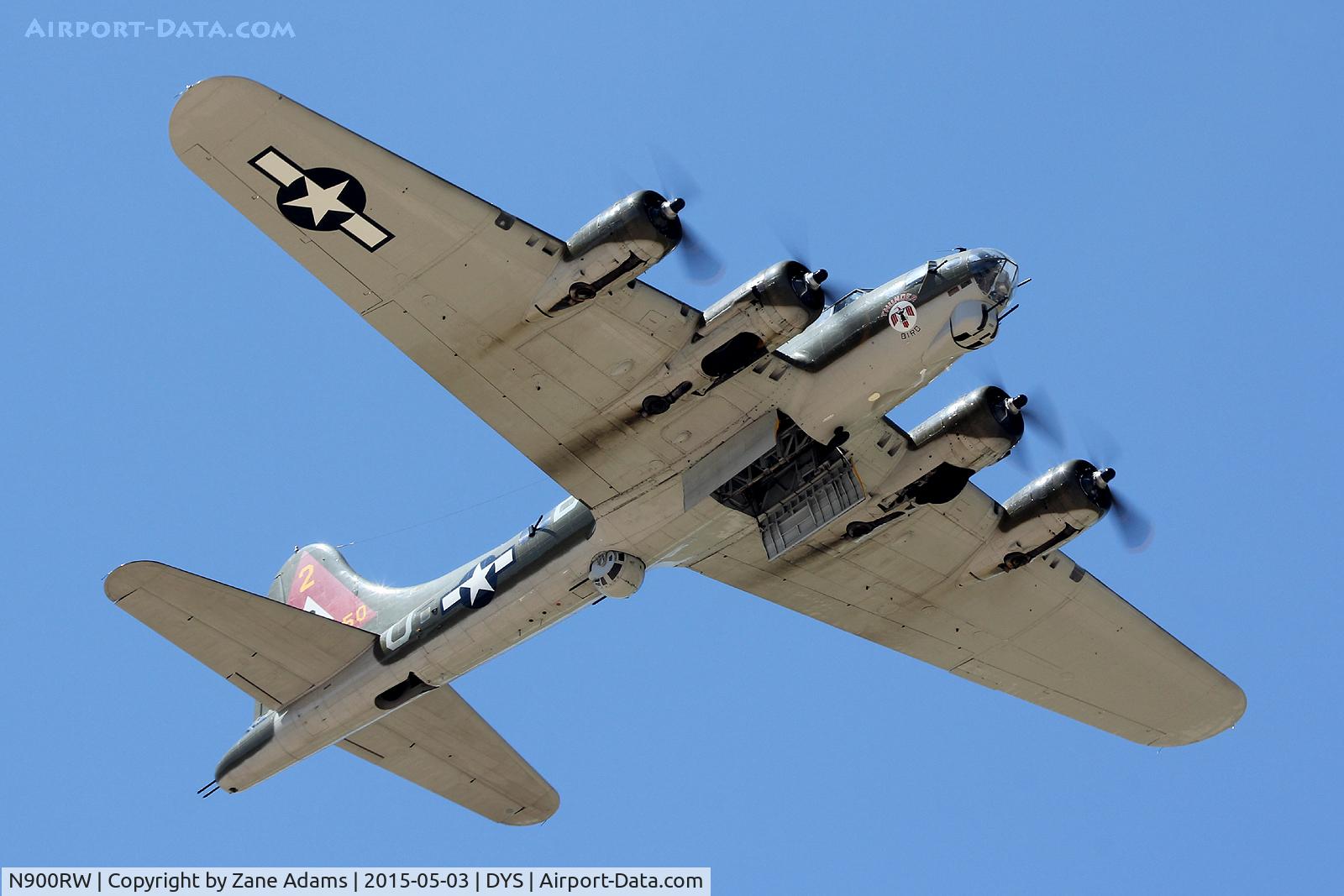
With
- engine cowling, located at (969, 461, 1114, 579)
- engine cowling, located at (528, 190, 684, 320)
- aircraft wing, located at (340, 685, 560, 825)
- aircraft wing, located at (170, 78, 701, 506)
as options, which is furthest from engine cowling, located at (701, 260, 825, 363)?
aircraft wing, located at (340, 685, 560, 825)

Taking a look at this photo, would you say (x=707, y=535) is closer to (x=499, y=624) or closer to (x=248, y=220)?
(x=499, y=624)

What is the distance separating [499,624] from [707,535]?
3.74 metres

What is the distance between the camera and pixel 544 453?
2630 centimetres

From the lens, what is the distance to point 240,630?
27391mm

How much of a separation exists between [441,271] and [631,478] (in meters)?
4.70

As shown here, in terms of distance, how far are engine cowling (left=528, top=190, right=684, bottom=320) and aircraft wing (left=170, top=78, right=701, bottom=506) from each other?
0.25 m

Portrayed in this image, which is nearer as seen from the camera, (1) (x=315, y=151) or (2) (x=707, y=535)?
(1) (x=315, y=151)

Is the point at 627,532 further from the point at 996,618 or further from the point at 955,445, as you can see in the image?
the point at 996,618

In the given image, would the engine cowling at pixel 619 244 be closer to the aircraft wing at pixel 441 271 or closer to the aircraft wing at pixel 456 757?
the aircraft wing at pixel 441 271

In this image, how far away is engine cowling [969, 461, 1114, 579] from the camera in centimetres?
2775

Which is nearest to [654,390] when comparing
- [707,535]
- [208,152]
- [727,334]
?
[727,334]

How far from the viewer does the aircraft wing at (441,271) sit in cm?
2273

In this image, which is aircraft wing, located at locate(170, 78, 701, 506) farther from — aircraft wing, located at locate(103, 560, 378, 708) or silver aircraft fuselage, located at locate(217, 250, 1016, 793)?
aircraft wing, located at locate(103, 560, 378, 708)

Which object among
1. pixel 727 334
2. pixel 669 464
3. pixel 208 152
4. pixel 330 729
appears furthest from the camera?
pixel 330 729
